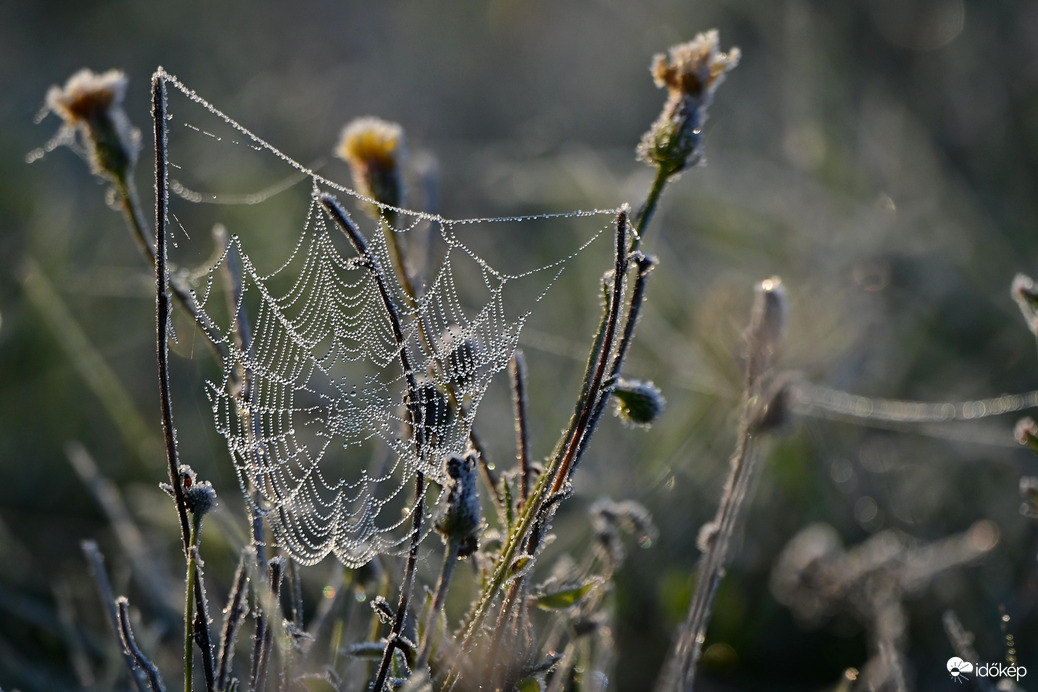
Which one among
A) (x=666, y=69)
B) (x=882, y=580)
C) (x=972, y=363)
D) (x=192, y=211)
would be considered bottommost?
(x=882, y=580)

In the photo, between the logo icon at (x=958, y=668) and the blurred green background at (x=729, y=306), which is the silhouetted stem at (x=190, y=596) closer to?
the blurred green background at (x=729, y=306)

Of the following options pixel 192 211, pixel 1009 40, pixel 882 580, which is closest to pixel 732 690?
pixel 882 580

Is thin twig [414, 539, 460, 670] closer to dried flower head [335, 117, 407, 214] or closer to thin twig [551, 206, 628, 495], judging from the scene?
thin twig [551, 206, 628, 495]

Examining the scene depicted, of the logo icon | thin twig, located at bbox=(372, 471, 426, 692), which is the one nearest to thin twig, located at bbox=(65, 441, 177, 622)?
thin twig, located at bbox=(372, 471, 426, 692)

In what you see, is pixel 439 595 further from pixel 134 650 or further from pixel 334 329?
pixel 334 329

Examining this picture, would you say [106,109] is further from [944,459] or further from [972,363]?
[972,363]

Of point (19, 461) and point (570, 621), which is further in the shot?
point (19, 461)
